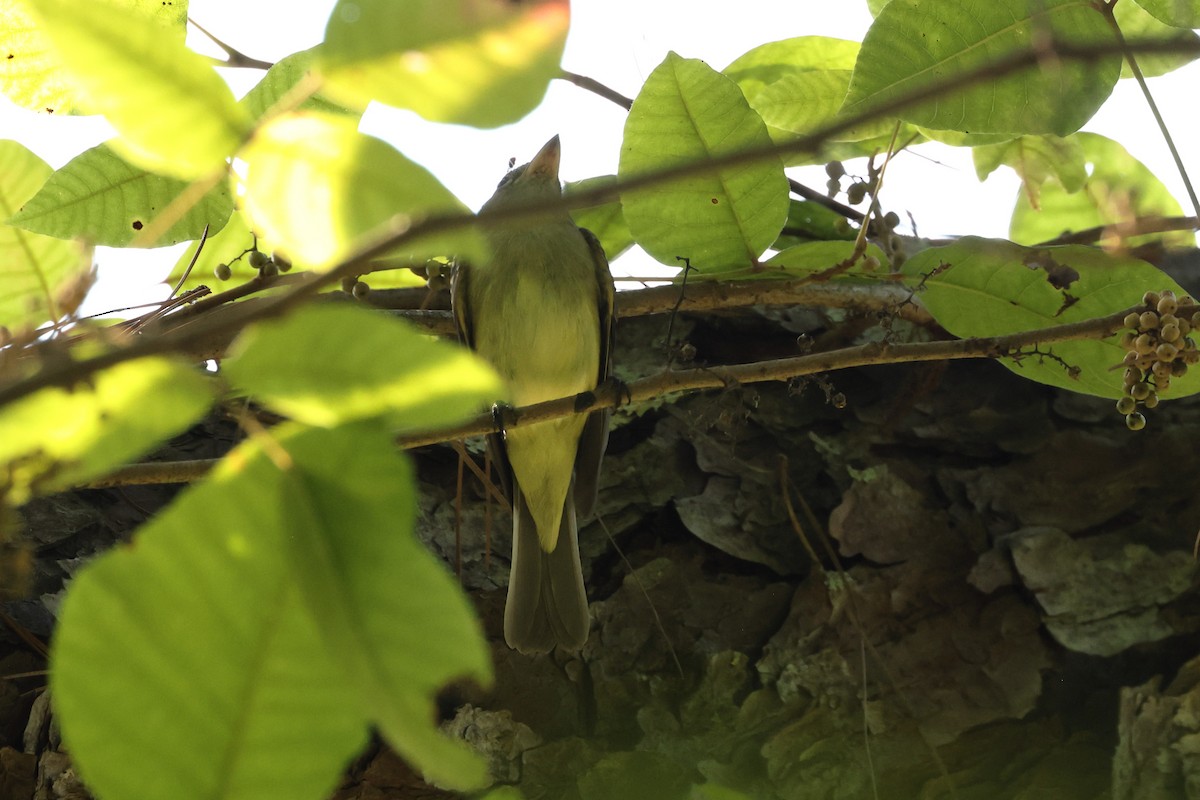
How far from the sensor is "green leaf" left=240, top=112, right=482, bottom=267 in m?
0.48

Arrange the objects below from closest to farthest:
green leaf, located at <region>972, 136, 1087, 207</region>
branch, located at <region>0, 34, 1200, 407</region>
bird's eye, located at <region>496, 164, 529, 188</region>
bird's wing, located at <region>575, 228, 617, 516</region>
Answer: branch, located at <region>0, 34, 1200, 407</region> → green leaf, located at <region>972, 136, 1087, 207</region> → bird's wing, located at <region>575, 228, 617, 516</region> → bird's eye, located at <region>496, 164, 529, 188</region>

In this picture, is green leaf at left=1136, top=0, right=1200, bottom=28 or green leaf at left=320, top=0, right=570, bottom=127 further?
green leaf at left=1136, top=0, right=1200, bottom=28

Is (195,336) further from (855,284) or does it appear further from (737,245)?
(855,284)

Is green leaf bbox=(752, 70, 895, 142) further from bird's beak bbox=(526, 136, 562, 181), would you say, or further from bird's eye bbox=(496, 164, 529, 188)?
bird's eye bbox=(496, 164, 529, 188)

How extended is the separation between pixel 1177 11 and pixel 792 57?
1.15 metres

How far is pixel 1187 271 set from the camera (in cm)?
230

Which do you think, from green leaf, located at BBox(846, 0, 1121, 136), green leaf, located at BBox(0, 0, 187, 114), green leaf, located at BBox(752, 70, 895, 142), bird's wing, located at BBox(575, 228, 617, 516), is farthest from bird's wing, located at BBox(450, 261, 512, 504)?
green leaf, located at BBox(846, 0, 1121, 136)

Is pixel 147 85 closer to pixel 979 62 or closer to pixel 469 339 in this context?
pixel 979 62

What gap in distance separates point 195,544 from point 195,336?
11 cm

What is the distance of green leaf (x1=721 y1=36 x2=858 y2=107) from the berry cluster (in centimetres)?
113

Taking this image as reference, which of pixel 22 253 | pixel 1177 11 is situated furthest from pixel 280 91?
pixel 1177 11

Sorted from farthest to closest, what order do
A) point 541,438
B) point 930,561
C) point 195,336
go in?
point 541,438 < point 930,561 < point 195,336

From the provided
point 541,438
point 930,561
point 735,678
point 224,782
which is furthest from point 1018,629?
point 224,782

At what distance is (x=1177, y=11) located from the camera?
4.00 feet
